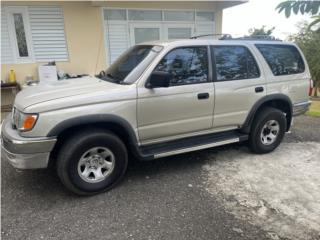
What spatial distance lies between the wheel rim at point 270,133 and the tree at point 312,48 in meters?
10.1

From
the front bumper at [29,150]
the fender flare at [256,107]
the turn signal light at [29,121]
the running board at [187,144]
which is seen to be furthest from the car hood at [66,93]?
the fender flare at [256,107]

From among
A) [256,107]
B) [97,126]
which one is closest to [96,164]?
[97,126]

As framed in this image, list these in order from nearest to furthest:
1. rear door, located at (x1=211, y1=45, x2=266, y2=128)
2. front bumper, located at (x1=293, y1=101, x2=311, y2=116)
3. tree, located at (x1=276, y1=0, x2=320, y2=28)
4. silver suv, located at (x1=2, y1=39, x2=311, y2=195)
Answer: tree, located at (x1=276, y1=0, x2=320, y2=28) → silver suv, located at (x1=2, y1=39, x2=311, y2=195) → rear door, located at (x1=211, y1=45, x2=266, y2=128) → front bumper, located at (x1=293, y1=101, x2=311, y2=116)

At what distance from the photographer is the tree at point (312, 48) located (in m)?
13.4

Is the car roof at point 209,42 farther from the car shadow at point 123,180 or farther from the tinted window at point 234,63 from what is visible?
the car shadow at point 123,180

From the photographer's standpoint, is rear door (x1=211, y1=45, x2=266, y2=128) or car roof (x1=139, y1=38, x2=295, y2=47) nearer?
car roof (x1=139, y1=38, x2=295, y2=47)

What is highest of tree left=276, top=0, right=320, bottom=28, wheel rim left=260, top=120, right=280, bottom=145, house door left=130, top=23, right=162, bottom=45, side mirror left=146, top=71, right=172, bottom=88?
house door left=130, top=23, right=162, bottom=45

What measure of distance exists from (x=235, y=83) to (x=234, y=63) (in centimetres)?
33

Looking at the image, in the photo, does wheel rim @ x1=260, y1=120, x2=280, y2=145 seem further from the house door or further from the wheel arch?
the house door

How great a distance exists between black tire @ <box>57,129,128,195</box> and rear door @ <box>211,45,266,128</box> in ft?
5.31

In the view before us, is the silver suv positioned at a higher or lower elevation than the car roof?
Result: lower

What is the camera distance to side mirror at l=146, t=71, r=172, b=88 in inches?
142

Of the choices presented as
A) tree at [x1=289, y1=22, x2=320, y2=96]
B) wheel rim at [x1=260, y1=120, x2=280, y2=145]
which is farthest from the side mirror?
tree at [x1=289, y1=22, x2=320, y2=96]

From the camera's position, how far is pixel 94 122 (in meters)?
3.48
